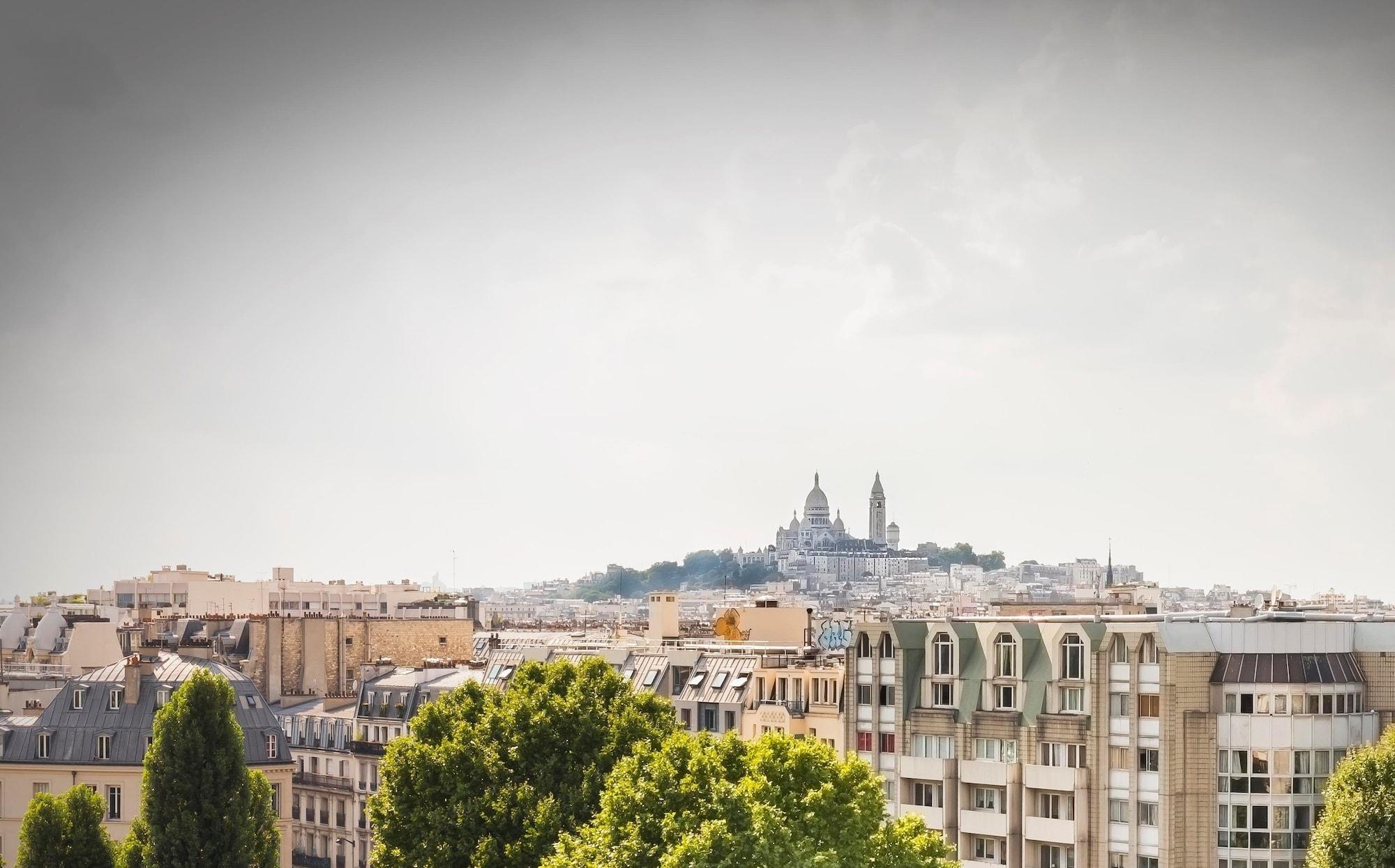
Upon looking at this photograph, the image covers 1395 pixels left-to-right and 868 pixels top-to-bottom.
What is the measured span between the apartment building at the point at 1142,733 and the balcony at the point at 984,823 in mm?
66

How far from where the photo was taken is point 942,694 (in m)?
82.8

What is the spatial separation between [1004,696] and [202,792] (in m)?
27.8

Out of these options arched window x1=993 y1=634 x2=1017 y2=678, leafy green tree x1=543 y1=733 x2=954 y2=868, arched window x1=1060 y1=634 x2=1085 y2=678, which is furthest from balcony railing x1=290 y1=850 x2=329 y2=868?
leafy green tree x1=543 y1=733 x2=954 y2=868

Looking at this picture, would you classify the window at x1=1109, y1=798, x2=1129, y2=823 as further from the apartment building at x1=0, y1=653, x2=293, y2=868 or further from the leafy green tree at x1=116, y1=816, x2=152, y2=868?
the apartment building at x1=0, y1=653, x2=293, y2=868

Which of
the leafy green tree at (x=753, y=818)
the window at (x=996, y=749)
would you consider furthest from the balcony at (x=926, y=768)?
the leafy green tree at (x=753, y=818)

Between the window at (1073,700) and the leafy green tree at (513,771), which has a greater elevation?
the window at (1073,700)

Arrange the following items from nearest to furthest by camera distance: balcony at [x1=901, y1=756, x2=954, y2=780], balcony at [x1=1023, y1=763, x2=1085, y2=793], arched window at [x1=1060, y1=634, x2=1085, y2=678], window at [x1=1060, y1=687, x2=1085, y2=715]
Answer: balcony at [x1=1023, y1=763, x2=1085, y2=793], window at [x1=1060, y1=687, x2=1085, y2=715], arched window at [x1=1060, y1=634, x2=1085, y2=678], balcony at [x1=901, y1=756, x2=954, y2=780]

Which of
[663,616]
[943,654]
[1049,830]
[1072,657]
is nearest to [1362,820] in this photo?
[1049,830]

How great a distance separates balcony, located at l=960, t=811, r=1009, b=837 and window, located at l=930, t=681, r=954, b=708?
13.3 ft

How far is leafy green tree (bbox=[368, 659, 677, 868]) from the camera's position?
234 ft

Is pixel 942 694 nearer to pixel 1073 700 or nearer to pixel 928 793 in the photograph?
pixel 928 793

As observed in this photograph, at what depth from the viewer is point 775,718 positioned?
90.9m

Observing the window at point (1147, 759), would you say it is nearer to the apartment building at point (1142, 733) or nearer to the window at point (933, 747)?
the apartment building at point (1142, 733)

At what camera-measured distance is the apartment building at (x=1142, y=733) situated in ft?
241
